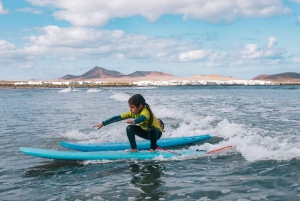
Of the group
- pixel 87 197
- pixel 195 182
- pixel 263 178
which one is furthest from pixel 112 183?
pixel 263 178

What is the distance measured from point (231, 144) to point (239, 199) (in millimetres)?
4362

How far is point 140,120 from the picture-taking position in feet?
26.9

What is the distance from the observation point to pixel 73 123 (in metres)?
17.5

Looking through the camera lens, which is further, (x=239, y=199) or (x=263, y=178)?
(x=263, y=178)

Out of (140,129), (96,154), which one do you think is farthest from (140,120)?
(96,154)

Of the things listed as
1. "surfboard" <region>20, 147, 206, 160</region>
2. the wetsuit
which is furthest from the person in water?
"surfboard" <region>20, 147, 206, 160</region>

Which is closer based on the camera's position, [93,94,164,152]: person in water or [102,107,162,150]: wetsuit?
[93,94,164,152]: person in water

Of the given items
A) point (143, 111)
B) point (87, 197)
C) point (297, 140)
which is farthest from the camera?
point (297, 140)

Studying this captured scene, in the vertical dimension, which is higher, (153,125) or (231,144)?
(153,125)

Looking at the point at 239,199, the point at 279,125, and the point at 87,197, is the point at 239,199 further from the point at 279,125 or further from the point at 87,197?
the point at 279,125

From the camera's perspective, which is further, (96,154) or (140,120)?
(96,154)

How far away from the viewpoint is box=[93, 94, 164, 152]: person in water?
831 centimetres

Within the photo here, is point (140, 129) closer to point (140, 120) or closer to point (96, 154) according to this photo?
point (140, 120)

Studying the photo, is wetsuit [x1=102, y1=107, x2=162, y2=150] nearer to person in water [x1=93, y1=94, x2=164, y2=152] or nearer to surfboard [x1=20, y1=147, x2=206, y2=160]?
person in water [x1=93, y1=94, x2=164, y2=152]
